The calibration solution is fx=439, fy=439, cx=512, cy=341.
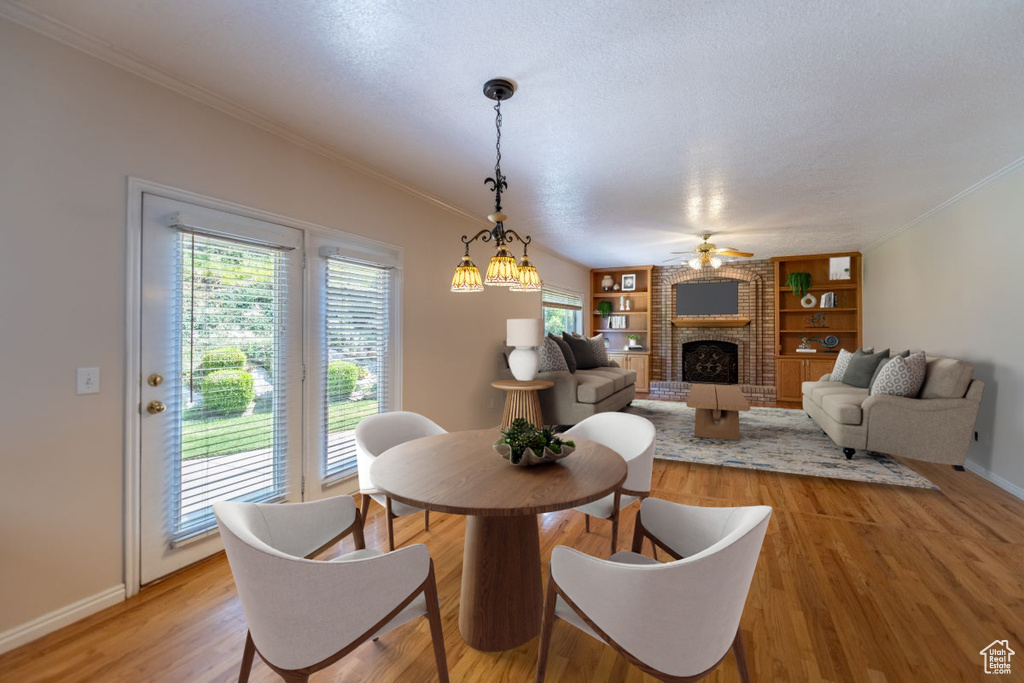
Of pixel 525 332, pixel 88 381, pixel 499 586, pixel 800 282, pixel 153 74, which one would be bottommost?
pixel 499 586

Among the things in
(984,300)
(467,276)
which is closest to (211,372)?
(467,276)

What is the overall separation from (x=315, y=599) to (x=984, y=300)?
5.03 meters

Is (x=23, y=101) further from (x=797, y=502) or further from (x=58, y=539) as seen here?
(x=797, y=502)

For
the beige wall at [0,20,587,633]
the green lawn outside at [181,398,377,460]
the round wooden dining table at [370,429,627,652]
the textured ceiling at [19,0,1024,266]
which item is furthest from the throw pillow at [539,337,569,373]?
the beige wall at [0,20,587,633]

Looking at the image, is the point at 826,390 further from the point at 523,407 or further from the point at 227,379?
the point at 227,379

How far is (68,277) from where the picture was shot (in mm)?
1788

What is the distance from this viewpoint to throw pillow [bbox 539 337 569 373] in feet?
16.5

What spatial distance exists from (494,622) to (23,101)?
266 centimetres

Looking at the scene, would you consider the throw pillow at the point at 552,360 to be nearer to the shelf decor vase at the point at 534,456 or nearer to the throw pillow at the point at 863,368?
the throw pillow at the point at 863,368

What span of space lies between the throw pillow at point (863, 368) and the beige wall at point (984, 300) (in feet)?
1.34

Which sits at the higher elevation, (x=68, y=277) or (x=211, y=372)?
(x=68, y=277)

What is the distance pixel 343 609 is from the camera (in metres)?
1.10

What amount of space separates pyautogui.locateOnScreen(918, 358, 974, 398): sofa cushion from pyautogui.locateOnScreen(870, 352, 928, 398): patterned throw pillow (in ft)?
0.17

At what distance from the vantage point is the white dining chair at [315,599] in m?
1.04
